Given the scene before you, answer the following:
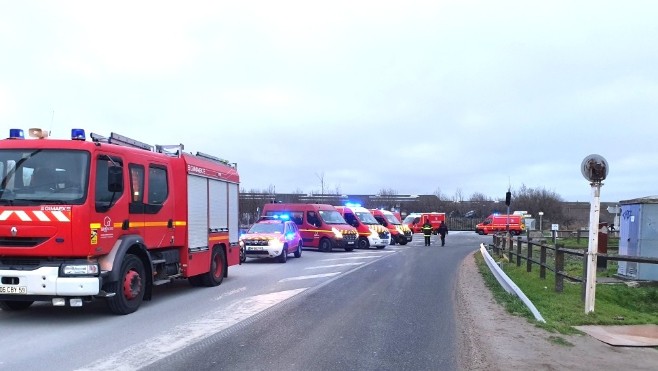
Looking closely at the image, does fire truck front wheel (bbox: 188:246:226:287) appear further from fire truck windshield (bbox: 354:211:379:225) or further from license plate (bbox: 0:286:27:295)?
fire truck windshield (bbox: 354:211:379:225)

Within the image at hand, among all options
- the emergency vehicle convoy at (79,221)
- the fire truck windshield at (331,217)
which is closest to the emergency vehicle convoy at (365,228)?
the fire truck windshield at (331,217)

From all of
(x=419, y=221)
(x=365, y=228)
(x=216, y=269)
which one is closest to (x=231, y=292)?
(x=216, y=269)

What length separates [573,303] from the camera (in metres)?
10.1

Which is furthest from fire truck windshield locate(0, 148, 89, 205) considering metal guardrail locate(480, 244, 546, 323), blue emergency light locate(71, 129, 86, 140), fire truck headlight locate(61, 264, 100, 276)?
metal guardrail locate(480, 244, 546, 323)

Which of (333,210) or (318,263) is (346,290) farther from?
(333,210)

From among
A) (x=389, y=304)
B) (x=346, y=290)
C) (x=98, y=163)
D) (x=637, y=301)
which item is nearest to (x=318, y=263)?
(x=346, y=290)

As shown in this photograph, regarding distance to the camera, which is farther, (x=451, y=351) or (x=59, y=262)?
(x=59, y=262)

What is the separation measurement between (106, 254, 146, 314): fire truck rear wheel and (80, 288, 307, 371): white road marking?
4.48ft

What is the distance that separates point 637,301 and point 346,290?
6.57 m

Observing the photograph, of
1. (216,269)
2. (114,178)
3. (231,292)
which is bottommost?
(231,292)

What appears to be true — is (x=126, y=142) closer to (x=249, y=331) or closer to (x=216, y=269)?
(x=216, y=269)

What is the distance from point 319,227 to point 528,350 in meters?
20.1

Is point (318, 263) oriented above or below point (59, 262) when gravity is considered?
below

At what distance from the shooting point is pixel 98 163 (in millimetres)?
8703
